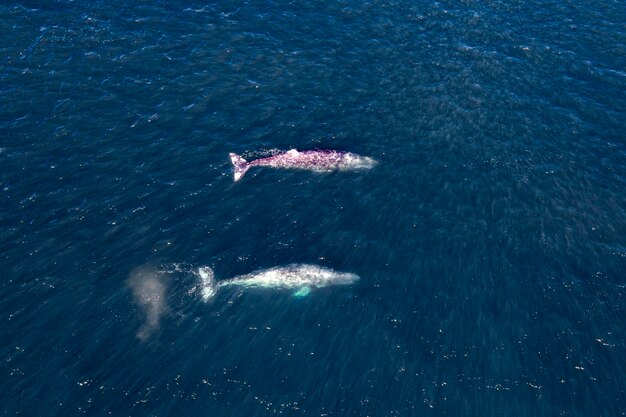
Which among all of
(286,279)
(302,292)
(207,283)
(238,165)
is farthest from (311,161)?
(207,283)

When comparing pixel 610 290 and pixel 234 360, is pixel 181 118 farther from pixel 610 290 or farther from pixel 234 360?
pixel 610 290

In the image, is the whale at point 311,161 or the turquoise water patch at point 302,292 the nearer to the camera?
the turquoise water patch at point 302,292

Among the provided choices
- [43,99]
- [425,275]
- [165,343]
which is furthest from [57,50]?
[425,275]

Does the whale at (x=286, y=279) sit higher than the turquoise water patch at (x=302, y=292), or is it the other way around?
the whale at (x=286, y=279)

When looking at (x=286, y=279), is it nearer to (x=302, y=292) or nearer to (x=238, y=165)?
(x=302, y=292)

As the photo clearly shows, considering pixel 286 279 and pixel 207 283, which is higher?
pixel 286 279

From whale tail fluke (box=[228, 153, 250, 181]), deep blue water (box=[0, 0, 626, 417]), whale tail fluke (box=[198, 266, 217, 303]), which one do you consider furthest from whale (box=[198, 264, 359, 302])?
whale tail fluke (box=[228, 153, 250, 181])

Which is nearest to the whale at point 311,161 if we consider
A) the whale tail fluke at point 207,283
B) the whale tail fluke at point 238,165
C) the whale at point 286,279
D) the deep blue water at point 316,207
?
the whale tail fluke at point 238,165

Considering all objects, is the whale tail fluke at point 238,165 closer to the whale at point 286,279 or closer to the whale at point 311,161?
the whale at point 311,161
